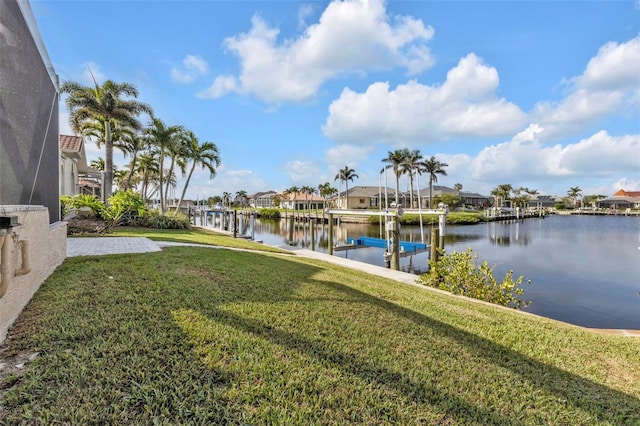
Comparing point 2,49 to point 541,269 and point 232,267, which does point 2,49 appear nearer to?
point 232,267

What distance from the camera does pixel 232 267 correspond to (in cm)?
654

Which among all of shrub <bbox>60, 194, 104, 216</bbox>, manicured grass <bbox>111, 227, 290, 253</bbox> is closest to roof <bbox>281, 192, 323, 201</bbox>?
manicured grass <bbox>111, 227, 290, 253</bbox>

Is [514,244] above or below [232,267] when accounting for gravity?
below

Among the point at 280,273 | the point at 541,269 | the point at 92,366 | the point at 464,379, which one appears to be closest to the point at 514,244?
the point at 541,269

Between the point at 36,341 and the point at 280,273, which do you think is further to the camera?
the point at 280,273

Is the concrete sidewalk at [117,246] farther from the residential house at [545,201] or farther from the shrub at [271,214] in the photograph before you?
the residential house at [545,201]

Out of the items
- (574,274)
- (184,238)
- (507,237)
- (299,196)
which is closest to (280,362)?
(184,238)

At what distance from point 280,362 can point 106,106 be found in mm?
21363

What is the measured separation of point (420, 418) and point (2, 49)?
5374 millimetres

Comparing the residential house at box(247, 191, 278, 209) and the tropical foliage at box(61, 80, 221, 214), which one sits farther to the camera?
the residential house at box(247, 191, 278, 209)

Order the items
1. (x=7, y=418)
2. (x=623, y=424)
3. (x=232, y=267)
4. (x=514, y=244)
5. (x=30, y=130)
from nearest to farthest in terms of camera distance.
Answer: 1. (x=7, y=418)
2. (x=623, y=424)
3. (x=30, y=130)
4. (x=232, y=267)
5. (x=514, y=244)

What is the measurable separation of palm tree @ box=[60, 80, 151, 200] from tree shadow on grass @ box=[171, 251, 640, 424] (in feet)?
59.4

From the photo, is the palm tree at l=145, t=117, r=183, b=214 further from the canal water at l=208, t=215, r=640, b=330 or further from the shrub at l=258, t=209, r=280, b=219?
the shrub at l=258, t=209, r=280, b=219

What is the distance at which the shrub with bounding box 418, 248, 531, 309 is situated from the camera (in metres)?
8.22
